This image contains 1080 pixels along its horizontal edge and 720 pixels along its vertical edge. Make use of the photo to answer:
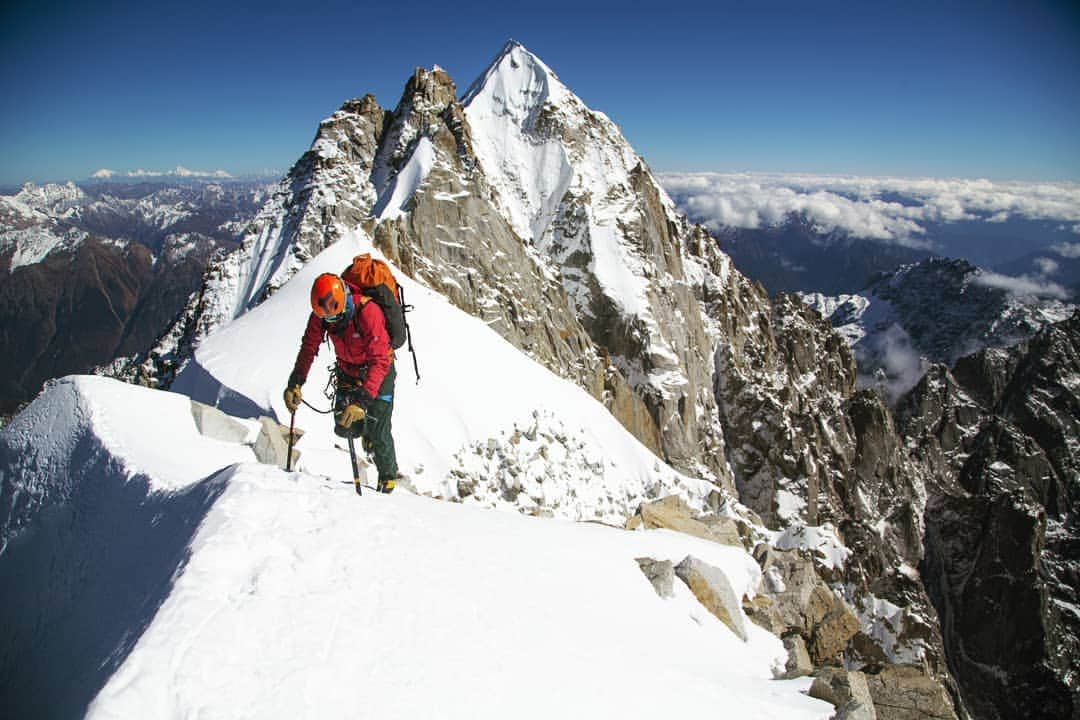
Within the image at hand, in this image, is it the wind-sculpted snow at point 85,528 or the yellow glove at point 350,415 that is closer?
the wind-sculpted snow at point 85,528

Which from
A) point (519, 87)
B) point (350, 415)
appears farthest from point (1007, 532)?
point (350, 415)

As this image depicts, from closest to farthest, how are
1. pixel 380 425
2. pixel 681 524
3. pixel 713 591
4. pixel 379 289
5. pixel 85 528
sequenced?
pixel 85 528, pixel 379 289, pixel 380 425, pixel 713 591, pixel 681 524

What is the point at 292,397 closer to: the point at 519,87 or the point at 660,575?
the point at 660,575

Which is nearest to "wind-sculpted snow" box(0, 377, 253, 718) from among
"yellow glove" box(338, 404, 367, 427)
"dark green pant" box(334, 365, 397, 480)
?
"yellow glove" box(338, 404, 367, 427)

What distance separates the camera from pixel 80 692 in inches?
163

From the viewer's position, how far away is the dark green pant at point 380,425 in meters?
8.38

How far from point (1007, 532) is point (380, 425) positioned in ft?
437

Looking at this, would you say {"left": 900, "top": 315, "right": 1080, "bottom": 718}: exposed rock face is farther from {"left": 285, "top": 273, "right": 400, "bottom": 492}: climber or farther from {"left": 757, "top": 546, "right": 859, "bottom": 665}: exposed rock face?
{"left": 285, "top": 273, "right": 400, "bottom": 492}: climber

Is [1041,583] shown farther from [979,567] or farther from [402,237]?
[402,237]

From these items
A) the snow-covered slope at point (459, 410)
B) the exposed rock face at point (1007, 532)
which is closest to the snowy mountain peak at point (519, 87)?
the snow-covered slope at point (459, 410)

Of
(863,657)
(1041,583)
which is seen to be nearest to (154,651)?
(863,657)

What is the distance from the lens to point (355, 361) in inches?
328

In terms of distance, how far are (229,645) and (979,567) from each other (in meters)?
136

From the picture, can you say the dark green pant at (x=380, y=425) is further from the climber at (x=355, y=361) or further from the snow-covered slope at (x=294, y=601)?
the snow-covered slope at (x=294, y=601)
